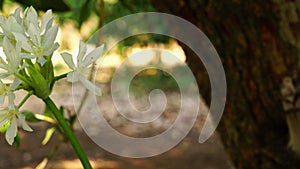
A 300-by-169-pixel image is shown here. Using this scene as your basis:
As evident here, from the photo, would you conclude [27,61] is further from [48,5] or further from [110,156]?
[110,156]

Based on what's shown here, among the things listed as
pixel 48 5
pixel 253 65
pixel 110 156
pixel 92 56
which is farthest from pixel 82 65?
pixel 110 156

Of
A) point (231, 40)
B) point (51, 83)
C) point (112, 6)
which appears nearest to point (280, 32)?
point (231, 40)

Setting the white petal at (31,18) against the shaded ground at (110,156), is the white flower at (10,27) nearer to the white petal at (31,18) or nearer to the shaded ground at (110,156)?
the white petal at (31,18)

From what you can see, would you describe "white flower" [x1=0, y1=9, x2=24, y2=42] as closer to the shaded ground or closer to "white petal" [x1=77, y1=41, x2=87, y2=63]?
"white petal" [x1=77, y1=41, x2=87, y2=63]

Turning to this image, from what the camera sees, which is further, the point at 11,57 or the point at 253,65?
the point at 253,65

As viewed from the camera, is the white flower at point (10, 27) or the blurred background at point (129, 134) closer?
the white flower at point (10, 27)

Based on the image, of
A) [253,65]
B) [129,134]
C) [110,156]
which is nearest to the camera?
[253,65]

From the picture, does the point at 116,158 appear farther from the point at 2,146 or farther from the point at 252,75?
the point at 252,75

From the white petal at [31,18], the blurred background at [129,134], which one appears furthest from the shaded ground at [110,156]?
the white petal at [31,18]
